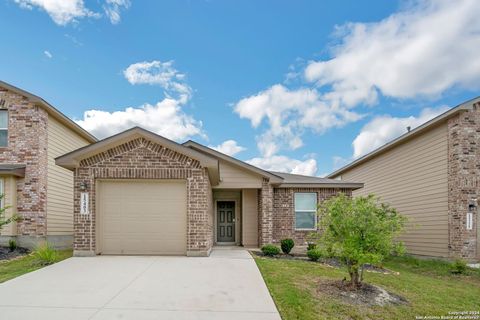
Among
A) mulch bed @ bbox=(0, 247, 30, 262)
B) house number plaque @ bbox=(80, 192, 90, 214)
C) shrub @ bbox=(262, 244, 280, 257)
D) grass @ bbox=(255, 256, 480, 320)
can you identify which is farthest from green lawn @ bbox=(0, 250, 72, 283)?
shrub @ bbox=(262, 244, 280, 257)

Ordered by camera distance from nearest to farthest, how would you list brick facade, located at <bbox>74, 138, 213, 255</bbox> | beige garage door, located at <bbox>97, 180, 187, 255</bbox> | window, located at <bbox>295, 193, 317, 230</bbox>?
brick facade, located at <bbox>74, 138, 213, 255</bbox>
beige garage door, located at <bbox>97, 180, 187, 255</bbox>
window, located at <bbox>295, 193, 317, 230</bbox>

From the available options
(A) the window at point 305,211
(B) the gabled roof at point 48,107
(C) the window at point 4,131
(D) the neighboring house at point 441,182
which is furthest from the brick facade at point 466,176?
(C) the window at point 4,131

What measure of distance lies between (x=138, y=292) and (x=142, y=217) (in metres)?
4.45

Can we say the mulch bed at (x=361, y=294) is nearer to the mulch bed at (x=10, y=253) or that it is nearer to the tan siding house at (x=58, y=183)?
the mulch bed at (x=10, y=253)

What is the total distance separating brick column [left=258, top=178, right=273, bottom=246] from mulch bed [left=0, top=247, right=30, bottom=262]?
8.70m

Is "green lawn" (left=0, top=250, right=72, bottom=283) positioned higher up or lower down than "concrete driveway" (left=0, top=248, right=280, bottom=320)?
lower down

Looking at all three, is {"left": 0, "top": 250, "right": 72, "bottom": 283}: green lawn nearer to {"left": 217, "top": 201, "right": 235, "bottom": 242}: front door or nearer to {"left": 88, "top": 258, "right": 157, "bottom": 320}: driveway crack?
{"left": 88, "top": 258, "right": 157, "bottom": 320}: driveway crack

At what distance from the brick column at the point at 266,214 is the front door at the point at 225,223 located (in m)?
2.20

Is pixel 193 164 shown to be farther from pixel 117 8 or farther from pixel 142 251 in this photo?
pixel 117 8

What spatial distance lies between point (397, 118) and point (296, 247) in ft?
33.5

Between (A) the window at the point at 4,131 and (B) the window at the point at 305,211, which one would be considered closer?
(A) the window at the point at 4,131

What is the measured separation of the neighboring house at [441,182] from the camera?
1239cm

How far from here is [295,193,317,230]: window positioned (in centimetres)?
1527

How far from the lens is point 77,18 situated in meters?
14.6
